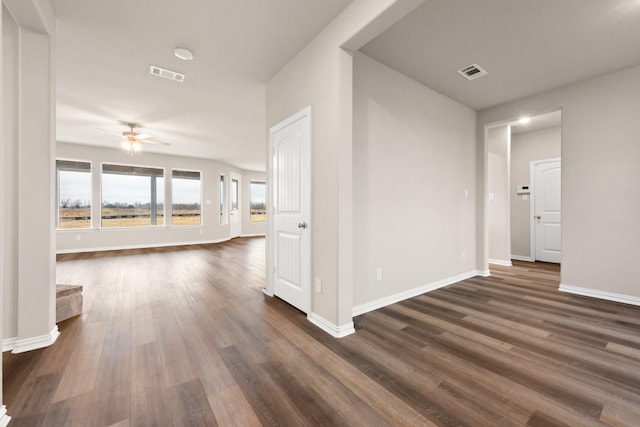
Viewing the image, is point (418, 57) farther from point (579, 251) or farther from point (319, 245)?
point (579, 251)

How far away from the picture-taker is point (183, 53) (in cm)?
275

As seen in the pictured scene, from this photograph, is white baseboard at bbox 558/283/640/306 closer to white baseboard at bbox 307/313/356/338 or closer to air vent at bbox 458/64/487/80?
air vent at bbox 458/64/487/80

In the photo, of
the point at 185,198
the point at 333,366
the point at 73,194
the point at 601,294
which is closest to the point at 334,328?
the point at 333,366

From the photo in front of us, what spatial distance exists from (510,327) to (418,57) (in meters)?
2.87

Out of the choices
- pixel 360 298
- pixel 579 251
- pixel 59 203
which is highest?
pixel 59 203

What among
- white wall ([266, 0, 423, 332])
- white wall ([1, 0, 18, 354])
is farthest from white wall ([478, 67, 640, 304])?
white wall ([1, 0, 18, 354])

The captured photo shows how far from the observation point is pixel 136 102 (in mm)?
4043

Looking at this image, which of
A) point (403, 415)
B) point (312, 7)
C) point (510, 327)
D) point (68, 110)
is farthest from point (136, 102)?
point (510, 327)

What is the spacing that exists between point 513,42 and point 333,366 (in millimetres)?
3454

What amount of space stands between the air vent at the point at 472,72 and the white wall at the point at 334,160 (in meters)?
1.67

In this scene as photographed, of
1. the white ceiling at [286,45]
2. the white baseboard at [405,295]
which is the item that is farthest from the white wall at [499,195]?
Result: the white baseboard at [405,295]

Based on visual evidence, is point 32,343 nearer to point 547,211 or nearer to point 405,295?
point 405,295

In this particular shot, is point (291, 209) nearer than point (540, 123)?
Yes

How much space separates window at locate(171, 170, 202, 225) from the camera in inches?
318
